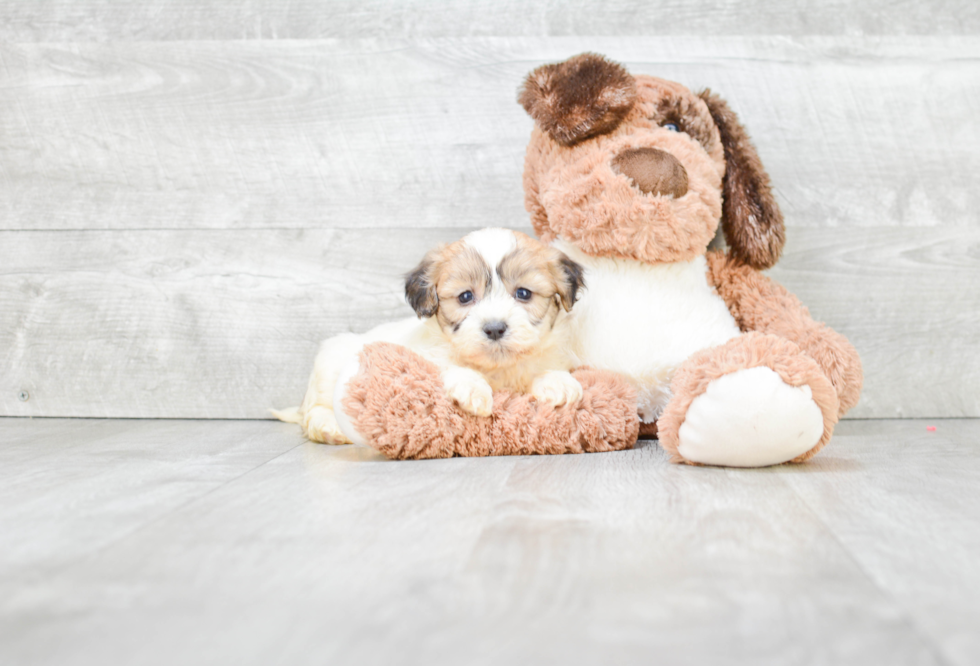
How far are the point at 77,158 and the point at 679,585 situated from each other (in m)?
1.91

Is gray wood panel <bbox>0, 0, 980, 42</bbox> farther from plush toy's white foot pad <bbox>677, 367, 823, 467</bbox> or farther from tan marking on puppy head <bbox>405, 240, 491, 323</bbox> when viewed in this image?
plush toy's white foot pad <bbox>677, 367, 823, 467</bbox>

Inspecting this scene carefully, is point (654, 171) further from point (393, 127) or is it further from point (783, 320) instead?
point (393, 127)

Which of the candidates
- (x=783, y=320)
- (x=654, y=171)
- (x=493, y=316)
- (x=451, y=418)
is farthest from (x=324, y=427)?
(x=783, y=320)

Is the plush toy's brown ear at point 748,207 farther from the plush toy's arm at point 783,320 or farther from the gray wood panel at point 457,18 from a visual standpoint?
the gray wood panel at point 457,18

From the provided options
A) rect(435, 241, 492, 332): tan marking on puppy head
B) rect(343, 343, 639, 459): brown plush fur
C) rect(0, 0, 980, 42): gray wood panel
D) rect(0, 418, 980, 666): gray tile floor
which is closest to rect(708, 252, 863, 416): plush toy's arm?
rect(0, 418, 980, 666): gray tile floor

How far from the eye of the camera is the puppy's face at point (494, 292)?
4.24ft

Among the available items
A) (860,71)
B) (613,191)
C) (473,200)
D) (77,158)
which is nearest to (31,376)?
(77,158)

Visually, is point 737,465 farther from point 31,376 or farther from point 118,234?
point 31,376

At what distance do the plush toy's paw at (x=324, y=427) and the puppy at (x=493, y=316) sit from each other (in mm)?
200

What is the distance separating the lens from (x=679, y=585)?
2.16 ft

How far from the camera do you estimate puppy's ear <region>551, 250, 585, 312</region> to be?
1.35 m

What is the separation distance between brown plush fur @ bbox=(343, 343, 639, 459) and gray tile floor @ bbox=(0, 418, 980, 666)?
0.10 m

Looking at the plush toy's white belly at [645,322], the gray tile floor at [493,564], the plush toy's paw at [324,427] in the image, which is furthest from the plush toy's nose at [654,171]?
the plush toy's paw at [324,427]

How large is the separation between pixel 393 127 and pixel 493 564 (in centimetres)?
142
